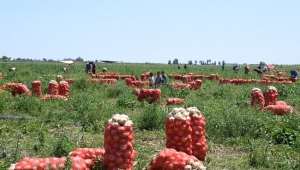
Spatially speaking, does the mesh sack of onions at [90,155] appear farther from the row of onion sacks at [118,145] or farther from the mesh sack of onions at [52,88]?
the mesh sack of onions at [52,88]

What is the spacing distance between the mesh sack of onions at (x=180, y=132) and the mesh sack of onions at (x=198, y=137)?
28 cm

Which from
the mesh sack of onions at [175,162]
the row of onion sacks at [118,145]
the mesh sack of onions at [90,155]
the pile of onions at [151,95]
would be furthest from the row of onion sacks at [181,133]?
the pile of onions at [151,95]

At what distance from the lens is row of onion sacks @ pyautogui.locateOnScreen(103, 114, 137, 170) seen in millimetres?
5461

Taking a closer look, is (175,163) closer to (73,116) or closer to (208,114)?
(208,114)

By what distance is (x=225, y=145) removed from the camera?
8.20 m

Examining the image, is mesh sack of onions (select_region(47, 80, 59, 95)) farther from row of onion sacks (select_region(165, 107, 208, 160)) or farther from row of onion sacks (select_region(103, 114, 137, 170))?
row of onion sacks (select_region(103, 114, 137, 170))

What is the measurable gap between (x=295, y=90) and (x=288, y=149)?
11.6 meters

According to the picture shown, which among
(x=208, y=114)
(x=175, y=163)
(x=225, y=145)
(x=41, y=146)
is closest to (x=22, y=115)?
(x=41, y=146)

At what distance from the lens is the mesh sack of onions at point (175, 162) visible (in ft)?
16.4

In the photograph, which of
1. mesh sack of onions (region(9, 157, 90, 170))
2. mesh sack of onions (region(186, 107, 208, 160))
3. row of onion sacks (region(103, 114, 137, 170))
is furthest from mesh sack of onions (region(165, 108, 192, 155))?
mesh sack of onions (region(9, 157, 90, 170))

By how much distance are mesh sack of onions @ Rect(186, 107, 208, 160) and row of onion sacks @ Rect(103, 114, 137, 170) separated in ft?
5.42

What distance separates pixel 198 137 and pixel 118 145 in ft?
6.32

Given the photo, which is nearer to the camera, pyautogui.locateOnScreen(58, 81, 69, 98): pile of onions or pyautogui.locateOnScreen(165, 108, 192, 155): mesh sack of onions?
pyautogui.locateOnScreen(165, 108, 192, 155): mesh sack of onions

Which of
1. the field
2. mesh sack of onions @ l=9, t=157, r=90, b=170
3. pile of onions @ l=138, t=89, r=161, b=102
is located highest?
mesh sack of onions @ l=9, t=157, r=90, b=170
